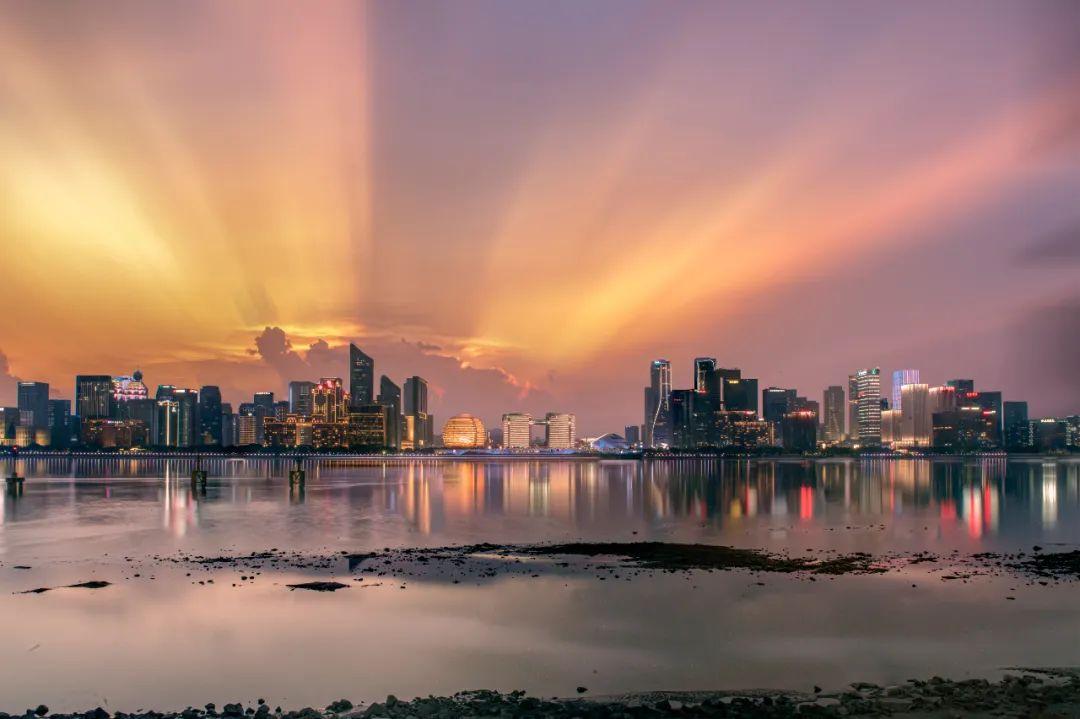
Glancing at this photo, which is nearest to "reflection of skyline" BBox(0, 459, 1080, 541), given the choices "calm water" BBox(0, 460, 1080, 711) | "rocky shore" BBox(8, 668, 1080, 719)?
"calm water" BBox(0, 460, 1080, 711)

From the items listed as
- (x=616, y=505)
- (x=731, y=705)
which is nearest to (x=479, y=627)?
(x=731, y=705)

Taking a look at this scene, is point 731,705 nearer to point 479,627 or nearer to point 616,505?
point 479,627

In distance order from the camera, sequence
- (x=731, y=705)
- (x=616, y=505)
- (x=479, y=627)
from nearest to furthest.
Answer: (x=731, y=705) → (x=479, y=627) → (x=616, y=505)

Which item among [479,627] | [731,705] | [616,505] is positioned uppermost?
[731,705]

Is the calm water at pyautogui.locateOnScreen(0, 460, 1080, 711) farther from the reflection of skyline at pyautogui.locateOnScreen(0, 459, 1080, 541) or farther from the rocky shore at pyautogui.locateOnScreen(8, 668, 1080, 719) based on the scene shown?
the reflection of skyline at pyautogui.locateOnScreen(0, 459, 1080, 541)

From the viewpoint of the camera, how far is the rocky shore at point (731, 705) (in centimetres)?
1895

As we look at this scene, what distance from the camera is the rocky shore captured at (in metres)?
19.0

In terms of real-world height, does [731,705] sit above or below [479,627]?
above

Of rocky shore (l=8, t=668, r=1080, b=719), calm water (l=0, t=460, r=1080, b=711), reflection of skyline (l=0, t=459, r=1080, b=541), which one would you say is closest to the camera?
rocky shore (l=8, t=668, r=1080, b=719)

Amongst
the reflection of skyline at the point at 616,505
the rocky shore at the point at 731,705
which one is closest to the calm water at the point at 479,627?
the rocky shore at the point at 731,705

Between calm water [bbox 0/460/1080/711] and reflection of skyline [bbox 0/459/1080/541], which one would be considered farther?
reflection of skyline [bbox 0/459/1080/541]

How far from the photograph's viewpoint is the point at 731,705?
19703 millimetres

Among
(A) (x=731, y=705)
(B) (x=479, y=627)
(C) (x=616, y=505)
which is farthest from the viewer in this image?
(C) (x=616, y=505)

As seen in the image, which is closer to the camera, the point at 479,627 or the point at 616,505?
the point at 479,627
